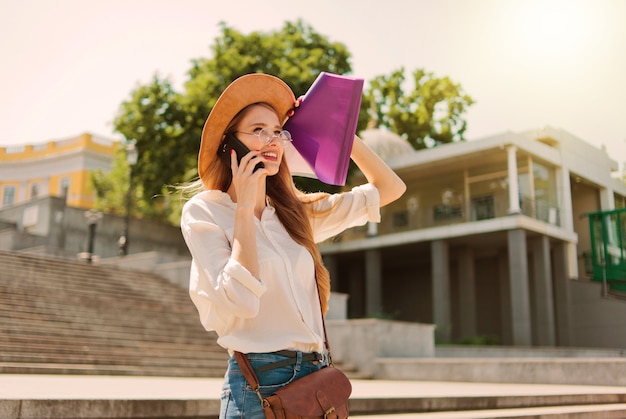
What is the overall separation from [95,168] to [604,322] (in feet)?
133

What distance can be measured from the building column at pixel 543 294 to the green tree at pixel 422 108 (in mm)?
10252

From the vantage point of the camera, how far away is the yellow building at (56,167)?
169 ft

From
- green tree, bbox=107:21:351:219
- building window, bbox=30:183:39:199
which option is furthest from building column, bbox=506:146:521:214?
building window, bbox=30:183:39:199

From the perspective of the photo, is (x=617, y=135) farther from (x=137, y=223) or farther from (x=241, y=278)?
(x=137, y=223)

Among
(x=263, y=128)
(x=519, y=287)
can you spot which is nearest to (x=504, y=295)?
(x=519, y=287)

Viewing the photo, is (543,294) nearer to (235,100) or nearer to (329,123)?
(329,123)

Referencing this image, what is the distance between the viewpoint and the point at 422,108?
33.4 m

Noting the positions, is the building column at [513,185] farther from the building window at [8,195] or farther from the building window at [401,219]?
the building window at [8,195]

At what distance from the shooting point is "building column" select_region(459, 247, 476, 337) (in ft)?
84.0

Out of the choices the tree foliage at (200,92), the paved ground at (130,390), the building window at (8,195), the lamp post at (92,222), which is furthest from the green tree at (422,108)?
the building window at (8,195)

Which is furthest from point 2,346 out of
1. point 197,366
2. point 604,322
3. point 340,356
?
point 604,322

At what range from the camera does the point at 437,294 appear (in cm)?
2511

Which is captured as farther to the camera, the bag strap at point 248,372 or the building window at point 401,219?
the building window at point 401,219

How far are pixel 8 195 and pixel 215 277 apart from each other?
57.7 metres
